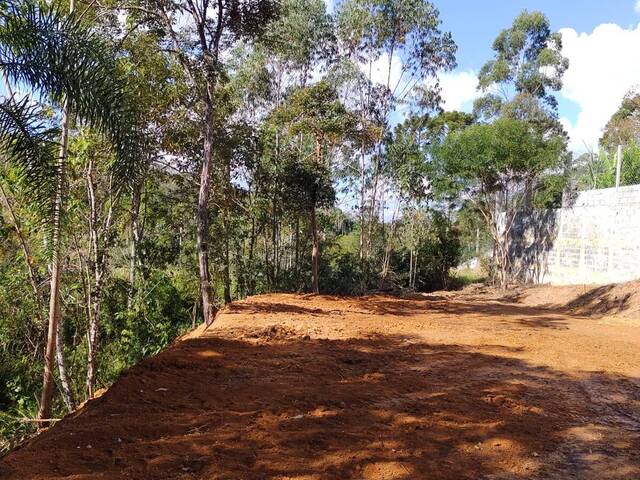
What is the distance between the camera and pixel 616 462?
339 centimetres

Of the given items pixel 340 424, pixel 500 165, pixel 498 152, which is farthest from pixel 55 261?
pixel 500 165

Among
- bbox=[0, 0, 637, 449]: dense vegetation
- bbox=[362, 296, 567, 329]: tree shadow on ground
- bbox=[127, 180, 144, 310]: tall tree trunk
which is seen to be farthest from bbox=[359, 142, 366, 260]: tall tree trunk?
bbox=[127, 180, 144, 310]: tall tree trunk

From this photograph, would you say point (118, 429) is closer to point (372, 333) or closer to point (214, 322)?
point (214, 322)

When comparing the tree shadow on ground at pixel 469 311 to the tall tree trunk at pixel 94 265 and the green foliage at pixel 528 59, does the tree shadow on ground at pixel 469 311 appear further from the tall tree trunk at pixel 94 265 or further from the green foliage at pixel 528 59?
the green foliage at pixel 528 59

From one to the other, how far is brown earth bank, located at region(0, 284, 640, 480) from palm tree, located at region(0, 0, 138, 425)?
203 centimetres

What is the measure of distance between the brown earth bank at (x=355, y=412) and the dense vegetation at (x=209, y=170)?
6.35 ft

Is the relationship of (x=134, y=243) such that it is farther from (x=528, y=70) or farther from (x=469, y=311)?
(x=528, y=70)

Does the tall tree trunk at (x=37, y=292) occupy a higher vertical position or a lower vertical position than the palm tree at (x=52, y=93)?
lower

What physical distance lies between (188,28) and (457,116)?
19.6 metres

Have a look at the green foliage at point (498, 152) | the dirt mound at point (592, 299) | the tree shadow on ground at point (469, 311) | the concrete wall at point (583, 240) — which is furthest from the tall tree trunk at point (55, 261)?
the concrete wall at point (583, 240)

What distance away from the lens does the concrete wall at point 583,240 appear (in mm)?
13148

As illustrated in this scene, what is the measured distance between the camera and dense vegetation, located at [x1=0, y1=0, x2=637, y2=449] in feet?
15.9

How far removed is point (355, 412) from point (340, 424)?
0.35m

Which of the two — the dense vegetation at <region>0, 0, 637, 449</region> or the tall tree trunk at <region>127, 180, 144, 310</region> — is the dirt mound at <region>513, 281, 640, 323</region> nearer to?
the dense vegetation at <region>0, 0, 637, 449</region>
